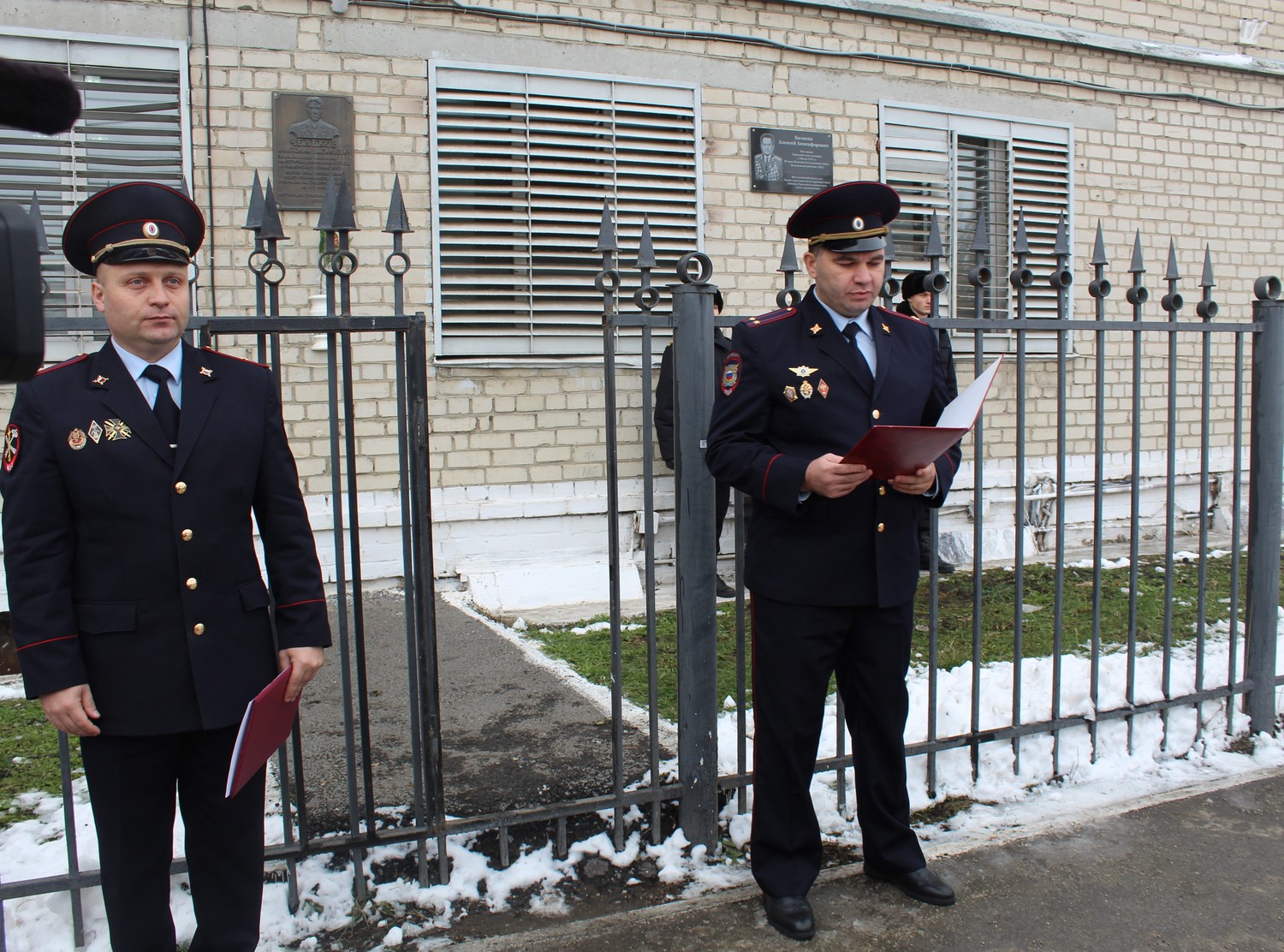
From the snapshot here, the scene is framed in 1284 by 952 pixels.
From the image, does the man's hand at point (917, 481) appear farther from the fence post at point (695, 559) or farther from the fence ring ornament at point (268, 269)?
the fence ring ornament at point (268, 269)

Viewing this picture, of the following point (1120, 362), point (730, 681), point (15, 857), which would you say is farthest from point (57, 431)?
point (1120, 362)

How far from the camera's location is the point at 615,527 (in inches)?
122

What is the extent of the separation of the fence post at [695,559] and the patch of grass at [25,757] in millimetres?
2012

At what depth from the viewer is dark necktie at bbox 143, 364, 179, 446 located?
88.0 inches

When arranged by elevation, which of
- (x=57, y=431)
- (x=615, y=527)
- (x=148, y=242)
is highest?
(x=148, y=242)

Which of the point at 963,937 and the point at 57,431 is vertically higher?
the point at 57,431

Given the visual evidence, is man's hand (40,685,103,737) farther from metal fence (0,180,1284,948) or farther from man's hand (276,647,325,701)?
metal fence (0,180,1284,948)

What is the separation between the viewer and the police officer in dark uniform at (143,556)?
2.13m

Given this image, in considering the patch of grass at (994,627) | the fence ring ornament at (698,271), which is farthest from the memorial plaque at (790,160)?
the fence ring ornament at (698,271)

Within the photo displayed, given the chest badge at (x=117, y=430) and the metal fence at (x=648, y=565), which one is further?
the metal fence at (x=648, y=565)

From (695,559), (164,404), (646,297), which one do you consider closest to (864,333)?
(646,297)

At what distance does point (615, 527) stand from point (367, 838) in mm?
1084

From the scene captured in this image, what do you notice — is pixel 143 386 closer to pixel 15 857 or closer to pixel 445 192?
pixel 15 857

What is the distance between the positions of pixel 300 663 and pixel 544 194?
5.22 m
